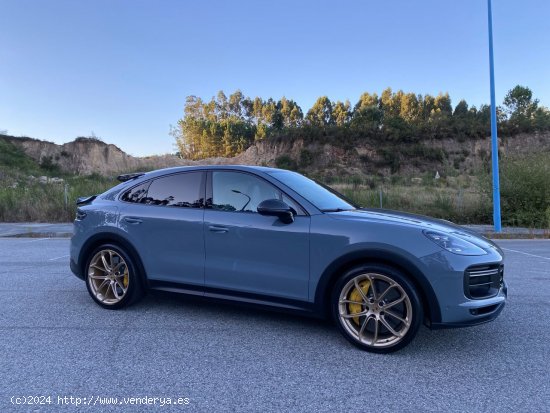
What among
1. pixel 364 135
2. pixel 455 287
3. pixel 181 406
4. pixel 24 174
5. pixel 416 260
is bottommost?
pixel 181 406

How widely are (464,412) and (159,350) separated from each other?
2.40 m

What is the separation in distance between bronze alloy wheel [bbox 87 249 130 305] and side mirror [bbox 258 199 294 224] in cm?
184

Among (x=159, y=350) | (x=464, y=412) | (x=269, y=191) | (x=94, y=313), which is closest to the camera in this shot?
(x=464, y=412)

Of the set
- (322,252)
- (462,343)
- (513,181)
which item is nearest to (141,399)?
(322,252)

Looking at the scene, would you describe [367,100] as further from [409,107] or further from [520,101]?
[520,101]

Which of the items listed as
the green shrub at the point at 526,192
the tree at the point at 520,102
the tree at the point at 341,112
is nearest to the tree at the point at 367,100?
the tree at the point at 341,112

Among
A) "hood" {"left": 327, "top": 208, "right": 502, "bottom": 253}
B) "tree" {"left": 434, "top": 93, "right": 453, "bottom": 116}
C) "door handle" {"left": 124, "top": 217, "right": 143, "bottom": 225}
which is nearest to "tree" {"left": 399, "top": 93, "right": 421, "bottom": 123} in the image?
"tree" {"left": 434, "top": 93, "right": 453, "bottom": 116}

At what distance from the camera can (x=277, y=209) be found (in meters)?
3.66

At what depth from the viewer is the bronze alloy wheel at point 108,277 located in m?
4.62

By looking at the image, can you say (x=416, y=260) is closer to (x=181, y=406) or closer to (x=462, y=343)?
(x=462, y=343)

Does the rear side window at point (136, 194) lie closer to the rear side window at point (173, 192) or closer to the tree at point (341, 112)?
the rear side window at point (173, 192)

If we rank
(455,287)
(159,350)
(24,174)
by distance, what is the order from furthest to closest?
1. (24,174)
2. (159,350)
3. (455,287)

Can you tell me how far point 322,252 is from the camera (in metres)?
3.61

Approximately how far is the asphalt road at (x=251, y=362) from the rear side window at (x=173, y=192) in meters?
1.23
